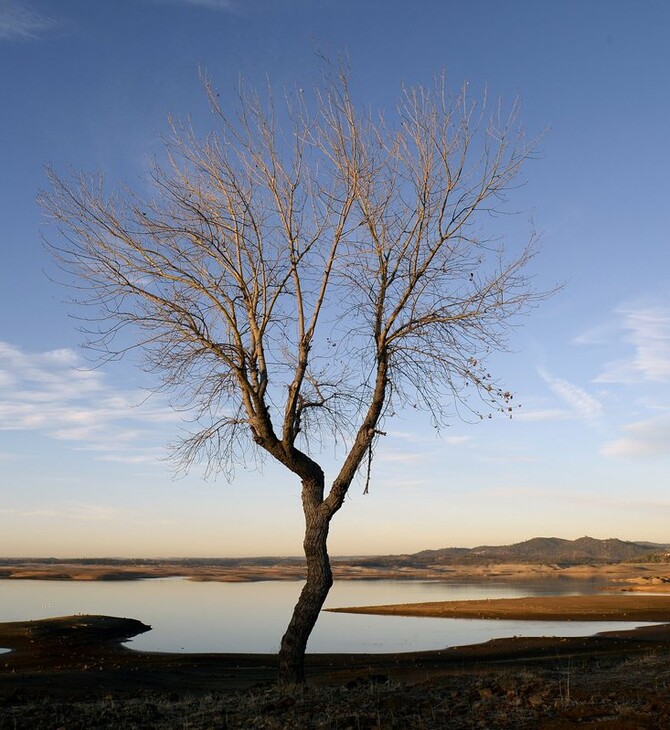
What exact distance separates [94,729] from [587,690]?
5614 millimetres

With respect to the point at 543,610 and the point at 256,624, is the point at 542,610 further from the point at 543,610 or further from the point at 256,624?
the point at 256,624

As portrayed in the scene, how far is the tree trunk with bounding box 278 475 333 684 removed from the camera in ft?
38.8

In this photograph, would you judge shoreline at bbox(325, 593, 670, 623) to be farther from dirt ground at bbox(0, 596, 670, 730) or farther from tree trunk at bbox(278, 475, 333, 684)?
tree trunk at bbox(278, 475, 333, 684)

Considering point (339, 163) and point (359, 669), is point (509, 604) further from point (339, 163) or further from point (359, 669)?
point (339, 163)

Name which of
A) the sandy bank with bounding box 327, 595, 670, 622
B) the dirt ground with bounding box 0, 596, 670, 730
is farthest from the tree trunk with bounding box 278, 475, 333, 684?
the sandy bank with bounding box 327, 595, 670, 622

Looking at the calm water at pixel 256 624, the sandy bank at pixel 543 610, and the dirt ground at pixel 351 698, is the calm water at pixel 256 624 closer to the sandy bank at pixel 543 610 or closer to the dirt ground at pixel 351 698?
the sandy bank at pixel 543 610

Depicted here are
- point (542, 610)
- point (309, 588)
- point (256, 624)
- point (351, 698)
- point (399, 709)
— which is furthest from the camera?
point (542, 610)

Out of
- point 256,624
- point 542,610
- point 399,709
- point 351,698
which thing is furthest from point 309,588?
point 542,610

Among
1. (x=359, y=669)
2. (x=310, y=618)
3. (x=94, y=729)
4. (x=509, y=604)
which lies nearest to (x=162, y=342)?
(x=310, y=618)

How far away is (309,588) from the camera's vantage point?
12.1 meters

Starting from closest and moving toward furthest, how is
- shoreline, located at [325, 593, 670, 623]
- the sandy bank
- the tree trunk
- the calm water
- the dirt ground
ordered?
the dirt ground
the tree trunk
the calm water
shoreline, located at [325, 593, 670, 623]
the sandy bank

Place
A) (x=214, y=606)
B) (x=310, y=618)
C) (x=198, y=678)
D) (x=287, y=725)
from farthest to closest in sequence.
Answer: (x=214, y=606) < (x=198, y=678) < (x=310, y=618) < (x=287, y=725)

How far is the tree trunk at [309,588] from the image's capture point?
11.8 meters

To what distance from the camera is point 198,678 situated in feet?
55.1
